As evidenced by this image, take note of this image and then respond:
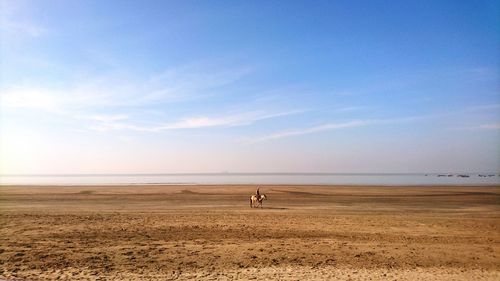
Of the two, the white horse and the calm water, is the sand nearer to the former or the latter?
the white horse

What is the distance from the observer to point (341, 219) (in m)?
21.6

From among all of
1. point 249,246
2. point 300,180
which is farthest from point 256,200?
point 300,180

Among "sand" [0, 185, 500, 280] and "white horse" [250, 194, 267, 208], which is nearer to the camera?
"sand" [0, 185, 500, 280]

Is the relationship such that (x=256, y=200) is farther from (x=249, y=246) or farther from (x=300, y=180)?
(x=300, y=180)

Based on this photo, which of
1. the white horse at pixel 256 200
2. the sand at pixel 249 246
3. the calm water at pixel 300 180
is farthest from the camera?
the calm water at pixel 300 180

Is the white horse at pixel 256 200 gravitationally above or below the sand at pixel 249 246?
above

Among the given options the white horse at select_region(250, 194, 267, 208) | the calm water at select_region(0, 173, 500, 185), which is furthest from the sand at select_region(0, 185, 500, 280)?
the calm water at select_region(0, 173, 500, 185)

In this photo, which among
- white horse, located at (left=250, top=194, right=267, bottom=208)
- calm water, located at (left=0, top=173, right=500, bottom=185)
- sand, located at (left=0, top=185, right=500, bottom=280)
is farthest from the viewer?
calm water, located at (left=0, top=173, right=500, bottom=185)

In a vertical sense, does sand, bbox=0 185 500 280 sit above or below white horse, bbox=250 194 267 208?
below

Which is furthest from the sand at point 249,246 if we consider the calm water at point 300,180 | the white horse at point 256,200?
the calm water at point 300,180

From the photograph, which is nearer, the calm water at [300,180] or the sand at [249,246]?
the sand at [249,246]

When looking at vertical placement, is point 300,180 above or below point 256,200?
below

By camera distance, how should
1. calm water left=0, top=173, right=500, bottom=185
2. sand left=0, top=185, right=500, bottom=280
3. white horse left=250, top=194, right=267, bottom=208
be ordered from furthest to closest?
calm water left=0, top=173, right=500, bottom=185 < white horse left=250, top=194, right=267, bottom=208 < sand left=0, top=185, right=500, bottom=280

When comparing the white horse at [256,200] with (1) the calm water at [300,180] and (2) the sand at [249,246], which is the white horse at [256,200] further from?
(1) the calm water at [300,180]
